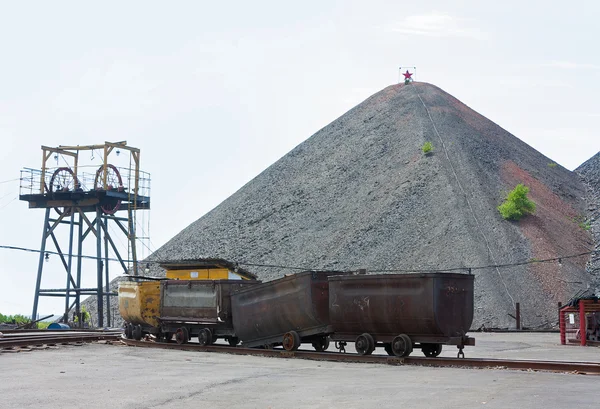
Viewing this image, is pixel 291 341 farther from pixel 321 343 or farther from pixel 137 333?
pixel 137 333

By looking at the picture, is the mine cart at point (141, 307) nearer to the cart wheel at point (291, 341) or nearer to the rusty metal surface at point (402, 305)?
the cart wheel at point (291, 341)

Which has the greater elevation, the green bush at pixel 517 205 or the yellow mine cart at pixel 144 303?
the green bush at pixel 517 205

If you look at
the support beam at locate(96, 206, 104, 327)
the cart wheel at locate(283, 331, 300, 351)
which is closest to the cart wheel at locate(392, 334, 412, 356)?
the cart wheel at locate(283, 331, 300, 351)

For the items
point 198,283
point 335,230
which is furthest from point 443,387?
point 335,230

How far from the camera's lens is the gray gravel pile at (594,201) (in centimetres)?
5897

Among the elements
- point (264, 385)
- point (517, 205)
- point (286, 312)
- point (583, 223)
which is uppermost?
point (517, 205)

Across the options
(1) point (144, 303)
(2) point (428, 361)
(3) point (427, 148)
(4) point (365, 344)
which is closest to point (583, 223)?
(3) point (427, 148)

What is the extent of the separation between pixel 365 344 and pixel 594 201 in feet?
196

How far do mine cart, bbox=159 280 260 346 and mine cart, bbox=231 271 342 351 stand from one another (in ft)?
2.57

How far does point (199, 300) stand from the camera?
89.9 ft

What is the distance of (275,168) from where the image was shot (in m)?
89.4

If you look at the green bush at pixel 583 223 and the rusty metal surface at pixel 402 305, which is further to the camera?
the green bush at pixel 583 223

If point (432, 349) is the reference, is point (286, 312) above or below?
above

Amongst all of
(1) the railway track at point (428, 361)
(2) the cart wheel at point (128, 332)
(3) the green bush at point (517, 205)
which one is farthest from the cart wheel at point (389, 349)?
(3) the green bush at point (517, 205)
